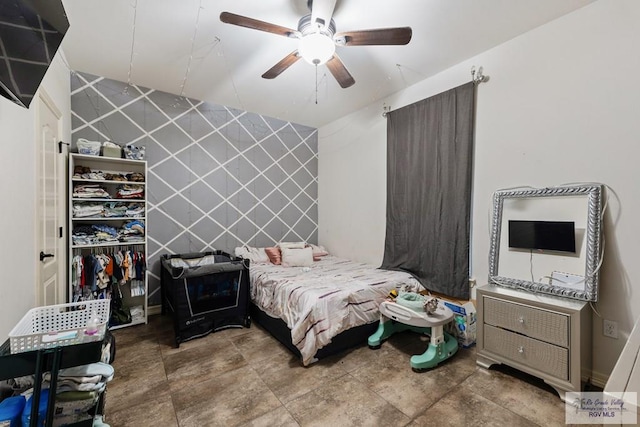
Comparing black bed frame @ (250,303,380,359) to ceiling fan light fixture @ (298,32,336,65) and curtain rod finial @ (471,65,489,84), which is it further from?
curtain rod finial @ (471,65,489,84)

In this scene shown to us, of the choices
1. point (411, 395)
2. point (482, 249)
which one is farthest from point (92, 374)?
point (482, 249)

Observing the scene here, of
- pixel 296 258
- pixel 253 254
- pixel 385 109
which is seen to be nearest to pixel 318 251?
pixel 296 258

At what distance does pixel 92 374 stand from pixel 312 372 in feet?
4.65

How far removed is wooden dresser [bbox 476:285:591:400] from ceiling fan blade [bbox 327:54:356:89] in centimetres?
208

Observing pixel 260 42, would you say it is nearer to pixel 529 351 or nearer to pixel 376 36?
pixel 376 36

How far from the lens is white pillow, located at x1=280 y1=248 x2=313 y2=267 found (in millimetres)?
3664

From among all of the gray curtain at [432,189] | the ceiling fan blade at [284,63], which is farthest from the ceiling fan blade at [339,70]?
the gray curtain at [432,189]

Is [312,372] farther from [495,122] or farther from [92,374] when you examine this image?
[495,122]

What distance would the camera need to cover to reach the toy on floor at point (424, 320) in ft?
7.11

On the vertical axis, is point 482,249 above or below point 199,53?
below

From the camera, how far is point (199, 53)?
8.52ft

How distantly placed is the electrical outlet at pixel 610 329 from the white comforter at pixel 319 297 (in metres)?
1.41

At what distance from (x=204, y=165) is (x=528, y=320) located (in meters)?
3.72

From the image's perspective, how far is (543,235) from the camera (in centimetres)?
217
